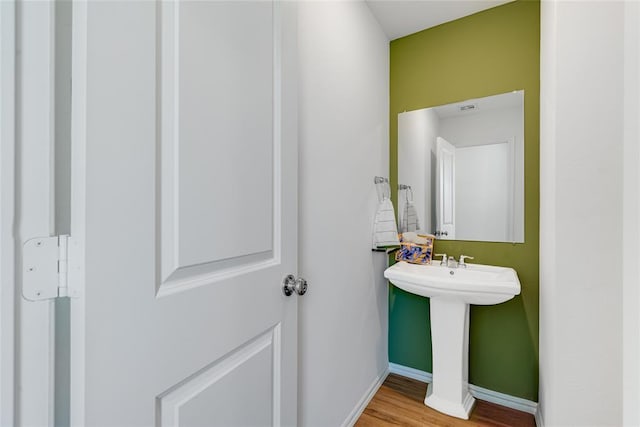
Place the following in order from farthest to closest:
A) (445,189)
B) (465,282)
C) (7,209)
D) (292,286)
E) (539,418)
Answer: (445,189), (539,418), (465,282), (292,286), (7,209)

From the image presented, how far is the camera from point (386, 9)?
188 centimetres

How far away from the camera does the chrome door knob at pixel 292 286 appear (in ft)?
3.05

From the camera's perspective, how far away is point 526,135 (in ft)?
5.84

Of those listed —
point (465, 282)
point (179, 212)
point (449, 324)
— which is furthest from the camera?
point (449, 324)

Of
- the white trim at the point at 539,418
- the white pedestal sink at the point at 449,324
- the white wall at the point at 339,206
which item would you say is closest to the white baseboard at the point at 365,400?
the white wall at the point at 339,206

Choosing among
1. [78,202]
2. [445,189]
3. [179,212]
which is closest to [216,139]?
[179,212]

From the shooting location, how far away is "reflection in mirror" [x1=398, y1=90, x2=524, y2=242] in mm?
1824

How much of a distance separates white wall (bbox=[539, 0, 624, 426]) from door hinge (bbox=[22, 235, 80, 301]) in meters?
1.54

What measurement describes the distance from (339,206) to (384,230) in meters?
0.52

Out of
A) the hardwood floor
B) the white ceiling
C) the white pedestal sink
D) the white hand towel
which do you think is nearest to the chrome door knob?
the white pedestal sink

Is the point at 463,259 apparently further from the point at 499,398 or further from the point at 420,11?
the point at 420,11

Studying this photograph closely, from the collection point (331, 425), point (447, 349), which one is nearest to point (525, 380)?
point (447, 349)

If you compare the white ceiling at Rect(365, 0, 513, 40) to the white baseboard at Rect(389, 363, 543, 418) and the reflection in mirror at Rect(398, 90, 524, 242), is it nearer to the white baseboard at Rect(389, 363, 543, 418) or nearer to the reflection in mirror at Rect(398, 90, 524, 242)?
the reflection in mirror at Rect(398, 90, 524, 242)

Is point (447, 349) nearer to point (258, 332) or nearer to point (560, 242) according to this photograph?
point (560, 242)
